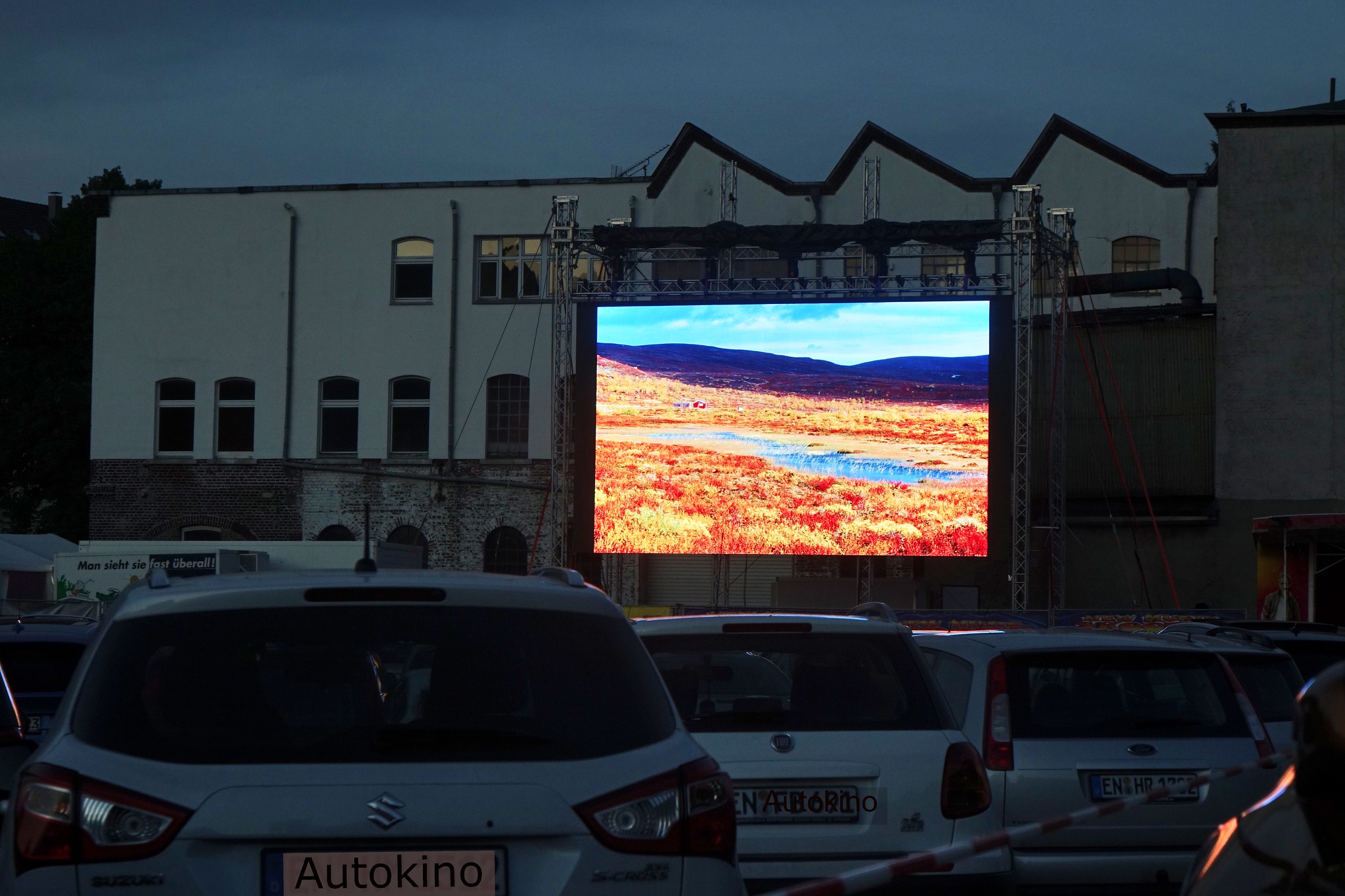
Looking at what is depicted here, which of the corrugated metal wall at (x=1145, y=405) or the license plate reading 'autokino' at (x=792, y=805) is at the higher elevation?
the corrugated metal wall at (x=1145, y=405)

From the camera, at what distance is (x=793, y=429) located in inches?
1258

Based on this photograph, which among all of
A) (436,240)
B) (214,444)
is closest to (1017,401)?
(436,240)

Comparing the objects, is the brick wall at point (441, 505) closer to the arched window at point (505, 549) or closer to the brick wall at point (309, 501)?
the brick wall at point (309, 501)

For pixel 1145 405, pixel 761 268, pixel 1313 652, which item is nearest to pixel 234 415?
pixel 761 268

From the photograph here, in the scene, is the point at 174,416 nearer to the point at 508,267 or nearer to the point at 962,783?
the point at 508,267

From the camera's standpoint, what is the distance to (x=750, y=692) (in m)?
12.9

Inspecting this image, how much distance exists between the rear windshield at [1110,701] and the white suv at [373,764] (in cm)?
368

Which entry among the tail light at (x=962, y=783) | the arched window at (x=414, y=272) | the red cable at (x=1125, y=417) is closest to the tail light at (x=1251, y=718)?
the tail light at (x=962, y=783)

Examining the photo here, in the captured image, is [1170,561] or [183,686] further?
[1170,561]

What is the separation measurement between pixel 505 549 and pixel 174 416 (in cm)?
919

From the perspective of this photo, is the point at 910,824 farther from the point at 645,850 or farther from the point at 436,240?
the point at 436,240

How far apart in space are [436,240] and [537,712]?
37005mm

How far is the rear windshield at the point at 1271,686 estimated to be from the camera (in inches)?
352

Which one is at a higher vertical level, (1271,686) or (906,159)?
(906,159)
